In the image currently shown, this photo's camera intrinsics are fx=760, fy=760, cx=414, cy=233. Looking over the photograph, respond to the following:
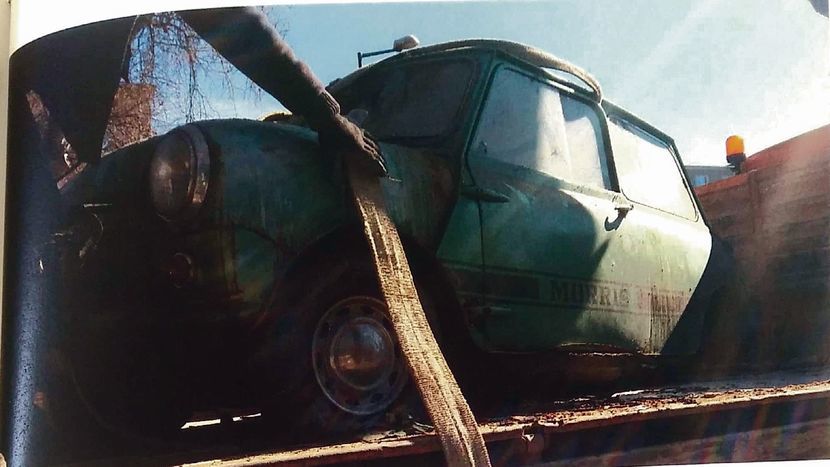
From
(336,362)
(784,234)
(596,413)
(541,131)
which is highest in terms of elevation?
(541,131)

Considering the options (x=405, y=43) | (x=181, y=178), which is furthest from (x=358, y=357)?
(x=405, y=43)

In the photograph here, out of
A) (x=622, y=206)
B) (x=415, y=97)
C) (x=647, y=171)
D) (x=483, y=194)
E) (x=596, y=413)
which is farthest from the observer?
(x=647, y=171)

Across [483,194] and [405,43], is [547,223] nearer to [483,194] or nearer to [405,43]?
[483,194]

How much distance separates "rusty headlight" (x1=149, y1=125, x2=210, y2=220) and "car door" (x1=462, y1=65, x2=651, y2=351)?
1.87ft

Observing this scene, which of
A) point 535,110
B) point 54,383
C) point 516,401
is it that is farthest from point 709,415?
point 54,383

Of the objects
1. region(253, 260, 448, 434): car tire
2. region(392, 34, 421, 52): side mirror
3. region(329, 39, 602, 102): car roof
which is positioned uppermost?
region(392, 34, 421, 52): side mirror

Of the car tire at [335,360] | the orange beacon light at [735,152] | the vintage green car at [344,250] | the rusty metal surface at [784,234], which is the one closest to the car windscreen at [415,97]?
the vintage green car at [344,250]

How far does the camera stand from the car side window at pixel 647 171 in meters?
1.95

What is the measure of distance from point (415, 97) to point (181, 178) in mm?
645

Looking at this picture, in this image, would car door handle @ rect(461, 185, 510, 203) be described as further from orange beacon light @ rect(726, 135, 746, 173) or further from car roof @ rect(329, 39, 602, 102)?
orange beacon light @ rect(726, 135, 746, 173)

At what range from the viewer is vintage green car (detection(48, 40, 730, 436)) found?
52.2 inches

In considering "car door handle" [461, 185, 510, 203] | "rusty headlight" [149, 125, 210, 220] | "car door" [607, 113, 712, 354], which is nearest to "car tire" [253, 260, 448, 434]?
"rusty headlight" [149, 125, 210, 220]

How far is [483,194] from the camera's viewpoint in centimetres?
164

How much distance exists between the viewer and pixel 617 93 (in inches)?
71.9
